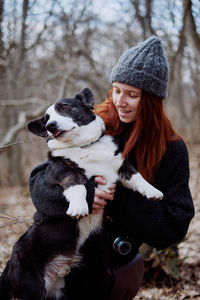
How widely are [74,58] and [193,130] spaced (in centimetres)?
583

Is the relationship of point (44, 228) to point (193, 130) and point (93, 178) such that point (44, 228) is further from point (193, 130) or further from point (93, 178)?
point (193, 130)

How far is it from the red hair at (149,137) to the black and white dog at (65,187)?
128mm

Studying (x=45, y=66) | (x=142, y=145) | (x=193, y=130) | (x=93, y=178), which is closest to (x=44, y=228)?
(x=93, y=178)

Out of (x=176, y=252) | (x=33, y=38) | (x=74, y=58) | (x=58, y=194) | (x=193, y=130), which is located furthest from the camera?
(x=193, y=130)

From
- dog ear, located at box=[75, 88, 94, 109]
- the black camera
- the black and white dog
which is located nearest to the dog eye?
the black and white dog

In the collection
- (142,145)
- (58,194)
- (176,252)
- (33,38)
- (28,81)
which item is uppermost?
(33,38)

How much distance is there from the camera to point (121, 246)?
2.12 metres

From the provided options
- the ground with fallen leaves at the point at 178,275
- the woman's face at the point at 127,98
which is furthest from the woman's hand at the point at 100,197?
the ground with fallen leaves at the point at 178,275

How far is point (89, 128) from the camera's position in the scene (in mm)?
2166

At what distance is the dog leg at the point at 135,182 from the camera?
2.00 meters

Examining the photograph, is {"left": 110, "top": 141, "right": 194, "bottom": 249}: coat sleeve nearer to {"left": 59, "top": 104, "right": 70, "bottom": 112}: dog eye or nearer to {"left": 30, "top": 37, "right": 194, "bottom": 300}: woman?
{"left": 30, "top": 37, "right": 194, "bottom": 300}: woman

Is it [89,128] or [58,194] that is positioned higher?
[89,128]

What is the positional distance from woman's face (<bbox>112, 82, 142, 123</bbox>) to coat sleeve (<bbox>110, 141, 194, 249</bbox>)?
16.6 inches

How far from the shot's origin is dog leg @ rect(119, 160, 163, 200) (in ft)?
6.56
